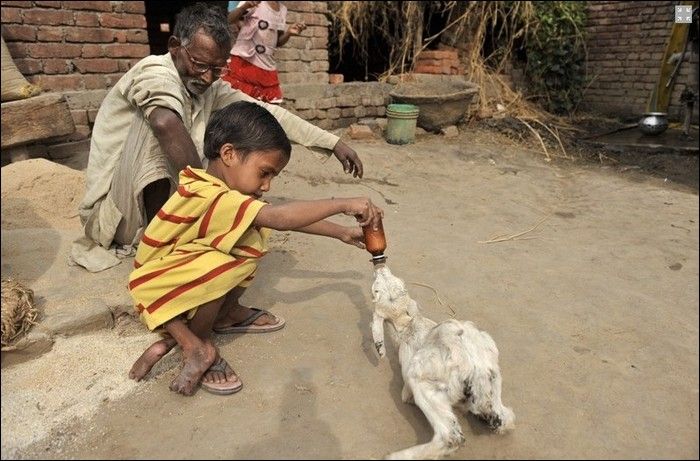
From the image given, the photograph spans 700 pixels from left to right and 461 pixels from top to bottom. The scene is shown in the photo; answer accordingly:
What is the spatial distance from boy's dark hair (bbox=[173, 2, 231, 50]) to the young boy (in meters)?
0.57

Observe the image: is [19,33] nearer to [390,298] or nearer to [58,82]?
[58,82]

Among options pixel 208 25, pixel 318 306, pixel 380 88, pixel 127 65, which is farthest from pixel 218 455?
pixel 380 88

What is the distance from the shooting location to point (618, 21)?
8.98 meters

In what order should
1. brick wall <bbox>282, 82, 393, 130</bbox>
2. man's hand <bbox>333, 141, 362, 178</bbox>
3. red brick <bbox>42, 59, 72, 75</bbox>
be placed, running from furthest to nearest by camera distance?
brick wall <bbox>282, 82, 393, 130</bbox> < red brick <bbox>42, 59, 72, 75</bbox> < man's hand <bbox>333, 141, 362, 178</bbox>

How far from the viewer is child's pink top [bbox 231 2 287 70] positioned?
4.84 m

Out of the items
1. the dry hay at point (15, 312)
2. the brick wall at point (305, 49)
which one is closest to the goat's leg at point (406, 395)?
the dry hay at point (15, 312)

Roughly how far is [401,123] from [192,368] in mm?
5080

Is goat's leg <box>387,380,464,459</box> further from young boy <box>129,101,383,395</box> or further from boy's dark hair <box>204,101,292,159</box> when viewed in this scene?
boy's dark hair <box>204,101,292,159</box>

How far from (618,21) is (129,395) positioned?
→ 1023 centimetres

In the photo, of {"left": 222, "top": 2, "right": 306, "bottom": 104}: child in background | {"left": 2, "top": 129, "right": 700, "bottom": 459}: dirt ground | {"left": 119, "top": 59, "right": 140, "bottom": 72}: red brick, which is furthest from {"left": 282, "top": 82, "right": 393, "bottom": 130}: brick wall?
{"left": 2, "top": 129, "right": 700, "bottom": 459}: dirt ground

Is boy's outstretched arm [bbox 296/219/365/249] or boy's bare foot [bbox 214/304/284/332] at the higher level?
boy's outstretched arm [bbox 296/219/365/249]

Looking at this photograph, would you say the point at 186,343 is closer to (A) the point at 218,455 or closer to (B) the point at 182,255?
(B) the point at 182,255

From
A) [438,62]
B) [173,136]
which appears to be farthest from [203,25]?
[438,62]

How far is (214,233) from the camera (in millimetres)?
1849
